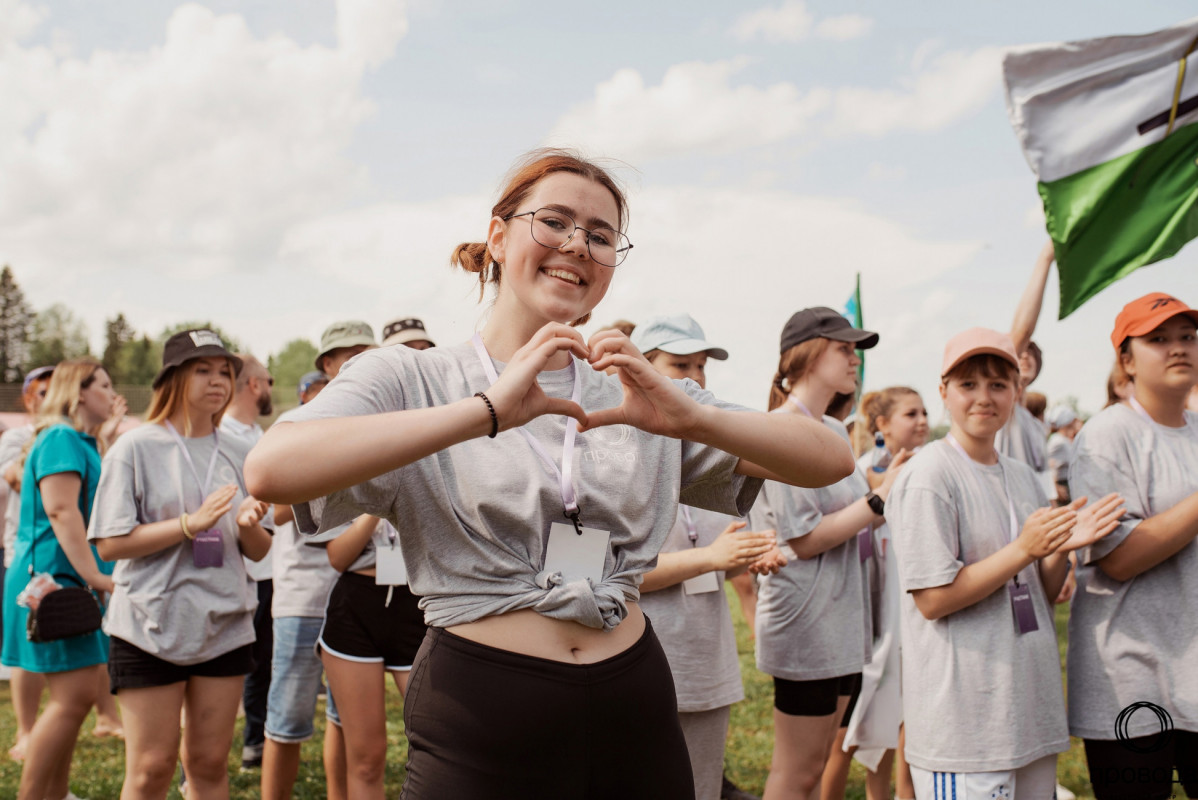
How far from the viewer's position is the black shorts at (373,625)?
4004mm

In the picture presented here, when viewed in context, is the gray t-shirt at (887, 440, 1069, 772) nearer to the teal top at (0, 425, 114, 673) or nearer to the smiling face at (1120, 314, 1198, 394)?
the smiling face at (1120, 314, 1198, 394)

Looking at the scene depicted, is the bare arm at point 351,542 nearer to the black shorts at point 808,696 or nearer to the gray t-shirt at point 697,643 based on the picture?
→ the gray t-shirt at point 697,643

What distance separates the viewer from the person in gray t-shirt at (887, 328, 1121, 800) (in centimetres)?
311

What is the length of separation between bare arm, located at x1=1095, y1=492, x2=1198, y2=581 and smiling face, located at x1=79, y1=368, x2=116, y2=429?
4892 mm

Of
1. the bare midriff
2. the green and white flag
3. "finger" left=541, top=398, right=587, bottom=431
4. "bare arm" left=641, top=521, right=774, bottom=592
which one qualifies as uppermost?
the green and white flag

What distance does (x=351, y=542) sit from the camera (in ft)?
13.1

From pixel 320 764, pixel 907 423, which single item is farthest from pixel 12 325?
pixel 907 423

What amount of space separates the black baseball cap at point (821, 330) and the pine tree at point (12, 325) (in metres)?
88.4

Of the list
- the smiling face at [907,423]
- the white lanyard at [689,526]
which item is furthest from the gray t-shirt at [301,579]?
the smiling face at [907,423]

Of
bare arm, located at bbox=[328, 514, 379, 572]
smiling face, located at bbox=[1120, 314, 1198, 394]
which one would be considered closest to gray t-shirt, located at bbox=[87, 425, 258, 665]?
bare arm, located at bbox=[328, 514, 379, 572]

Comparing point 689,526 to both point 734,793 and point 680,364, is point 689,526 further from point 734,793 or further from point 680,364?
point 734,793

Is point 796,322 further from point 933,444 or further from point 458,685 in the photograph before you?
point 458,685

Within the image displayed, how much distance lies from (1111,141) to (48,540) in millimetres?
6016

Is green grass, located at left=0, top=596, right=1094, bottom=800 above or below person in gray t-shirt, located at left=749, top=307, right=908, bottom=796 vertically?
below
